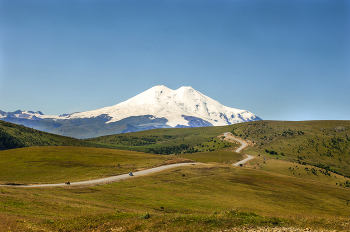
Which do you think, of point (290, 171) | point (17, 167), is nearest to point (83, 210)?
point (17, 167)

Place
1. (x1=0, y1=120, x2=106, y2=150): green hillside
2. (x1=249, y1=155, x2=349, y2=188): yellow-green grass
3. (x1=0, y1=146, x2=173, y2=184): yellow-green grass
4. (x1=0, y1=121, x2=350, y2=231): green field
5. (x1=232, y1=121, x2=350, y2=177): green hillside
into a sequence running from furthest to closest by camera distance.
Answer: (x1=0, y1=120, x2=106, y2=150): green hillside, (x1=232, y1=121, x2=350, y2=177): green hillside, (x1=249, y1=155, x2=349, y2=188): yellow-green grass, (x1=0, y1=146, x2=173, y2=184): yellow-green grass, (x1=0, y1=121, x2=350, y2=231): green field

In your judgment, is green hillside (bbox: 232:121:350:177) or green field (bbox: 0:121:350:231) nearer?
green field (bbox: 0:121:350:231)

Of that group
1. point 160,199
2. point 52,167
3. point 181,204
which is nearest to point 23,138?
point 52,167

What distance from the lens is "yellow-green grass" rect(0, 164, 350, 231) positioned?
894 inches

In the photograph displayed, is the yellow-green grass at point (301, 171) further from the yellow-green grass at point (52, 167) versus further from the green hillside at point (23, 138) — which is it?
the green hillside at point (23, 138)

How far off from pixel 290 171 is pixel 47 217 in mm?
112856

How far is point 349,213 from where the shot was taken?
45.0 m

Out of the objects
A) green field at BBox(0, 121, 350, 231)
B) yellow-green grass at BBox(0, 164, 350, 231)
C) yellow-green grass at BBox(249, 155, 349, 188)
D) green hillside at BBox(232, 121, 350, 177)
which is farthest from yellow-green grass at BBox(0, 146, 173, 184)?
green hillside at BBox(232, 121, 350, 177)

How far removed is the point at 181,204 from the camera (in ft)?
132

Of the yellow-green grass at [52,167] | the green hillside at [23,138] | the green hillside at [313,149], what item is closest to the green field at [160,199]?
the yellow-green grass at [52,167]

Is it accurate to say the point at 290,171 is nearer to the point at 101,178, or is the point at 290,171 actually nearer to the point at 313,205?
the point at 313,205

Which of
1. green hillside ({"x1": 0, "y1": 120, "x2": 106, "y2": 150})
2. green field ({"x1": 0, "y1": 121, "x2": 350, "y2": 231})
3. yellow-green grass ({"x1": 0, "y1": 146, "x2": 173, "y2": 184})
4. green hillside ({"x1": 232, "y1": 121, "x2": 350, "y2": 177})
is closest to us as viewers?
green field ({"x1": 0, "y1": 121, "x2": 350, "y2": 231})

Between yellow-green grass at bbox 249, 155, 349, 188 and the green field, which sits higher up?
the green field

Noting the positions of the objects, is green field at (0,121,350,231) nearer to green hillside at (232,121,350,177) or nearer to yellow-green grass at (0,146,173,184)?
yellow-green grass at (0,146,173,184)
